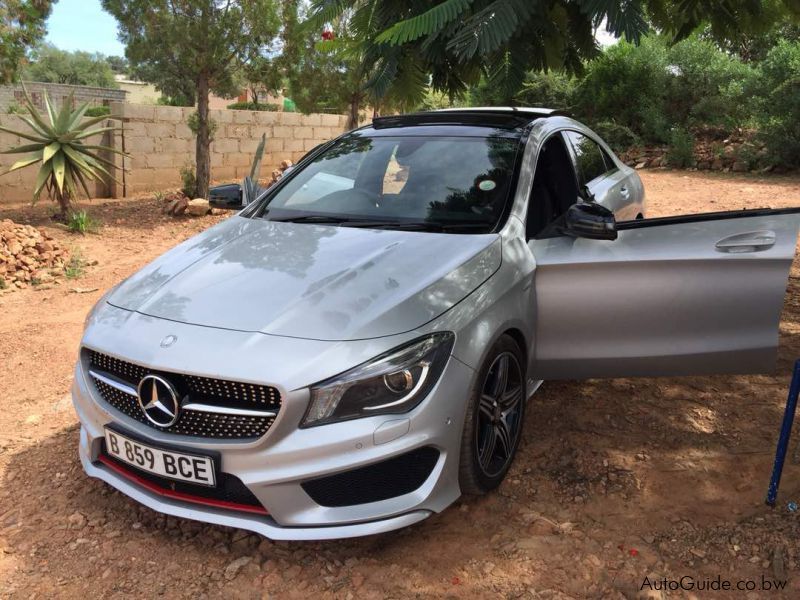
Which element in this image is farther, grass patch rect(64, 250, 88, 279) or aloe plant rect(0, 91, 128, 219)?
aloe plant rect(0, 91, 128, 219)

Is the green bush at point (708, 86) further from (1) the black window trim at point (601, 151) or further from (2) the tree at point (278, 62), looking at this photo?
(1) the black window trim at point (601, 151)

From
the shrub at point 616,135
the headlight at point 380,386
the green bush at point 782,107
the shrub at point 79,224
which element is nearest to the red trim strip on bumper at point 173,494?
the headlight at point 380,386

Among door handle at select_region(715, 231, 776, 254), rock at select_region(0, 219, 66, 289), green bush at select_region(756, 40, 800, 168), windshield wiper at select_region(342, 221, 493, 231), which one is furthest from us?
green bush at select_region(756, 40, 800, 168)

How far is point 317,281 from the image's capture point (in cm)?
282

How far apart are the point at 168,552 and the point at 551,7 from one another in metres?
2.64

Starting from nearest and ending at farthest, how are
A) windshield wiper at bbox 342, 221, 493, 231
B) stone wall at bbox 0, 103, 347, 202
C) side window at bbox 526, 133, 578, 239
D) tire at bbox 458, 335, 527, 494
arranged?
tire at bbox 458, 335, 527, 494 < windshield wiper at bbox 342, 221, 493, 231 < side window at bbox 526, 133, 578, 239 < stone wall at bbox 0, 103, 347, 202

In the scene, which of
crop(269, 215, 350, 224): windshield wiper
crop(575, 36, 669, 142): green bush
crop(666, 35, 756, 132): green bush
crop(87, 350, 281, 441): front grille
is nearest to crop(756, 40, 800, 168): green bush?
crop(666, 35, 756, 132): green bush

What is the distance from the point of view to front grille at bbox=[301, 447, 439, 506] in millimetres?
2398

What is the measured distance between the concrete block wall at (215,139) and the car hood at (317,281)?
29.9 ft

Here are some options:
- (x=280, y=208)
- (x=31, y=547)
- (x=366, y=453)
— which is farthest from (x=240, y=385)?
(x=280, y=208)

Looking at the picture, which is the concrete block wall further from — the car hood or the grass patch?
the car hood

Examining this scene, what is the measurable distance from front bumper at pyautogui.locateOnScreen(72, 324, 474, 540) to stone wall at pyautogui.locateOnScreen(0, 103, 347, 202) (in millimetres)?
9154

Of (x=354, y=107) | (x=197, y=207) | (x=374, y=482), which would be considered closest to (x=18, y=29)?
(x=197, y=207)

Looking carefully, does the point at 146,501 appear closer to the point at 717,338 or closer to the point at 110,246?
the point at 717,338
